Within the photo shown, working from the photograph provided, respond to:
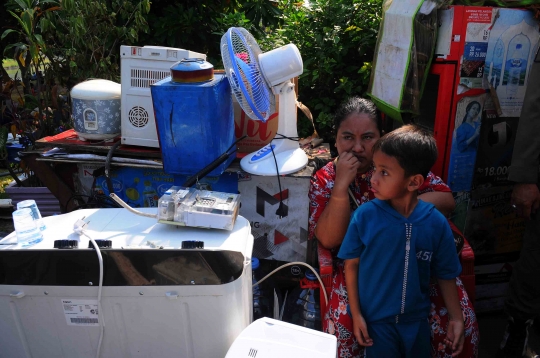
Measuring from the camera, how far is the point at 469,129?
238cm

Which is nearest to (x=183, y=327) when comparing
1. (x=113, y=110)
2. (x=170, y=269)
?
(x=170, y=269)

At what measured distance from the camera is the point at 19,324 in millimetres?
1587

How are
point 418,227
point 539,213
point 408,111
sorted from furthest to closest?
point 408,111, point 539,213, point 418,227

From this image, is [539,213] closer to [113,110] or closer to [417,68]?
[417,68]

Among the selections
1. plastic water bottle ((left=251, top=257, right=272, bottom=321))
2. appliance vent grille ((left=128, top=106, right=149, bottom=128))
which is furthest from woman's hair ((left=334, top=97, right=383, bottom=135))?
appliance vent grille ((left=128, top=106, right=149, bottom=128))

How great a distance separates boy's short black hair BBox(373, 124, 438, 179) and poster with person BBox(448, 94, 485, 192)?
2.55ft

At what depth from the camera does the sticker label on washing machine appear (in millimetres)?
1540

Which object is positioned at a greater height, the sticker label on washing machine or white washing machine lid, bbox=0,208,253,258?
white washing machine lid, bbox=0,208,253,258

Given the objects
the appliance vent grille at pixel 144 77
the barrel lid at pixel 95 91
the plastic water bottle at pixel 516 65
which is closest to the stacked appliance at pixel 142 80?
the appliance vent grille at pixel 144 77

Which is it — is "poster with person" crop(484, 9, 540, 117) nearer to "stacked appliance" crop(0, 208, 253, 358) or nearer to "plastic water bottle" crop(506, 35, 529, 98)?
"plastic water bottle" crop(506, 35, 529, 98)

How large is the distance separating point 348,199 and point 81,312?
3.75 feet

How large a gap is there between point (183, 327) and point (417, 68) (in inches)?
69.6

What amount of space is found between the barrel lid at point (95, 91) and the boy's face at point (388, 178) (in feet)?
5.24

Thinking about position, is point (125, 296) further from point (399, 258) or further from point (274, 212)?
point (274, 212)
